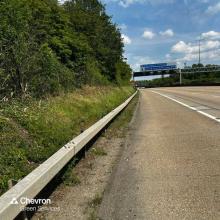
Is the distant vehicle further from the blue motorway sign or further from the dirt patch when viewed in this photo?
the dirt patch

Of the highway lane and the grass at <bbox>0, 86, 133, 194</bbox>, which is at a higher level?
the grass at <bbox>0, 86, 133, 194</bbox>

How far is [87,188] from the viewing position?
20.8 feet

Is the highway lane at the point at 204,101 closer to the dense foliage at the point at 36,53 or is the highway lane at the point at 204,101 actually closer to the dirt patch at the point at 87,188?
the dense foliage at the point at 36,53

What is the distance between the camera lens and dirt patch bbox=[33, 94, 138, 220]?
520 centimetres

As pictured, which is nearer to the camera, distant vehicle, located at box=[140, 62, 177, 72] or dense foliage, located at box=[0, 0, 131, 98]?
dense foliage, located at box=[0, 0, 131, 98]

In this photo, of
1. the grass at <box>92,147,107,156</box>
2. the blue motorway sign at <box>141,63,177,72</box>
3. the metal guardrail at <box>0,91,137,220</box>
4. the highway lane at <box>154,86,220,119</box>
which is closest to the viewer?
the metal guardrail at <box>0,91,137,220</box>

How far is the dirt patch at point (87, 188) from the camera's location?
205 inches

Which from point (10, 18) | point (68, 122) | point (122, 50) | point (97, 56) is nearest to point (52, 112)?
point (68, 122)

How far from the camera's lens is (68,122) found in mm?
11547

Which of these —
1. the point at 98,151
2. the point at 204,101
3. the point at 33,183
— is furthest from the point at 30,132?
the point at 204,101

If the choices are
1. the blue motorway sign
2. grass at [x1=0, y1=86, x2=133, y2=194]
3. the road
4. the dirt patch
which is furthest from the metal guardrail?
the blue motorway sign

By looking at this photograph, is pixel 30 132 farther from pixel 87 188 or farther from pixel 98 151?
pixel 87 188

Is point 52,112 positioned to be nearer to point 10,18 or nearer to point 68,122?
point 68,122

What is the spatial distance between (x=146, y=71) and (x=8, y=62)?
441 feet
